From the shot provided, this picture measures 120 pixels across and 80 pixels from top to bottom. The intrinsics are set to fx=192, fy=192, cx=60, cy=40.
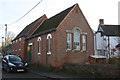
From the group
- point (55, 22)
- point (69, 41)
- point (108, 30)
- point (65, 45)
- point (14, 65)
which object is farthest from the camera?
point (108, 30)

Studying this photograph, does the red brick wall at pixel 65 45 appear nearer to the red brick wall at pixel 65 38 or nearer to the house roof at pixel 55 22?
the red brick wall at pixel 65 38

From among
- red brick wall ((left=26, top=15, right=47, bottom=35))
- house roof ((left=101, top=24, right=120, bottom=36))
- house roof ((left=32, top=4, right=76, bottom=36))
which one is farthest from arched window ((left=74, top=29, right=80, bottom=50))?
house roof ((left=101, top=24, right=120, bottom=36))

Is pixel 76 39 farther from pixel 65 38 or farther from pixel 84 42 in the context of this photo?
pixel 65 38

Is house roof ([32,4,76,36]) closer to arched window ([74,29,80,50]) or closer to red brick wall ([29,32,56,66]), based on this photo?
red brick wall ([29,32,56,66])

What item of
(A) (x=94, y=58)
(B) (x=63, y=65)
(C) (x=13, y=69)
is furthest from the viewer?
(A) (x=94, y=58)

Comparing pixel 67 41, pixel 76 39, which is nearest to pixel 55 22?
pixel 67 41

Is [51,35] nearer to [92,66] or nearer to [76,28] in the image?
[76,28]

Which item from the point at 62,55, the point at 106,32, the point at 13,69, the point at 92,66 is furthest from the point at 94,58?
the point at 106,32

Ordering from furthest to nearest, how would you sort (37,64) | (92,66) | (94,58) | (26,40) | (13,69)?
(26,40) → (37,64) → (94,58) → (13,69) → (92,66)

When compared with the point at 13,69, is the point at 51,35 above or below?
above

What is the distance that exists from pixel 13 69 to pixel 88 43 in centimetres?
996

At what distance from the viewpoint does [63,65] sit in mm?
20828

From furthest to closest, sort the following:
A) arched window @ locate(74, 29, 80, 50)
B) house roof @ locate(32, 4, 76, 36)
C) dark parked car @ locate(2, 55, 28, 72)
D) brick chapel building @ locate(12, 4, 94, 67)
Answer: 1. arched window @ locate(74, 29, 80, 50)
2. house roof @ locate(32, 4, 76, 36)
3. brick chapel building @ locate(12, 4, 94, 67)
4. dark parked car @ locate(2, 55, 28, 72)

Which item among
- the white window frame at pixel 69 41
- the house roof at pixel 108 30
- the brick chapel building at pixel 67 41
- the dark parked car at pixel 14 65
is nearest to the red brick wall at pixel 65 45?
the brick chapel building at pixel 67 41
